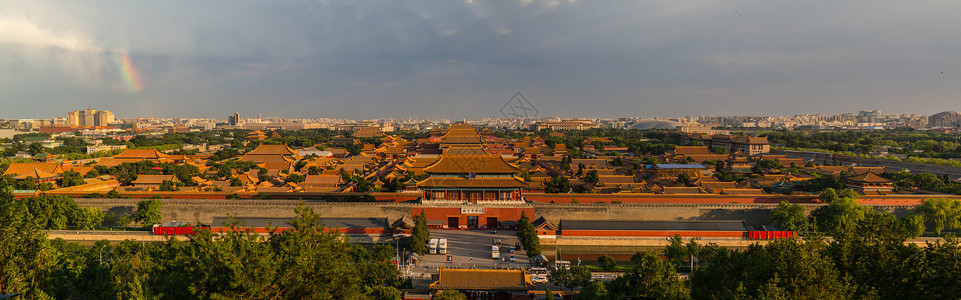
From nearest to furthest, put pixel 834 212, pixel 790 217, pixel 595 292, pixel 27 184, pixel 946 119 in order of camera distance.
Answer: pixel 595 292
pixel 790 217
pixel 834 212
pixel 27 184
pixel 946 119

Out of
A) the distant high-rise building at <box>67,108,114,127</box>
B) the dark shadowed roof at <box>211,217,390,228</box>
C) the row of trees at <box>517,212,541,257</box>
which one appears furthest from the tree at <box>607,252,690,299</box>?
the distant high-rise building at <box>67,108,114,127</box>

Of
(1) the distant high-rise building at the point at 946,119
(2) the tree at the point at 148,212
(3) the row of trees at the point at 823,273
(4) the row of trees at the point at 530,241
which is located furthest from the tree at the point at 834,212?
(1) the distant high-rise building at the point at 946,119

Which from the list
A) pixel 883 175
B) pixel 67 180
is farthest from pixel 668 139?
pixel 67 180

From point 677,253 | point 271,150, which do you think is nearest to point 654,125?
point 271,150

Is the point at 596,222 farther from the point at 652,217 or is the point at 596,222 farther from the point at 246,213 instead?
the point at 246,213

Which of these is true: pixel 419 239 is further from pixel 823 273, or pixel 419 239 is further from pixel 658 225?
pixel 823 273

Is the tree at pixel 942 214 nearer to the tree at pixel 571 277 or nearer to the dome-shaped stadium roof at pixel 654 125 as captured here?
the tree at pixel 571 277

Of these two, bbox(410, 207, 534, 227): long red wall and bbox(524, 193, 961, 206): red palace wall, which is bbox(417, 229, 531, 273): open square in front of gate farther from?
bbox(524, 193, 961, 206): red palace wall
